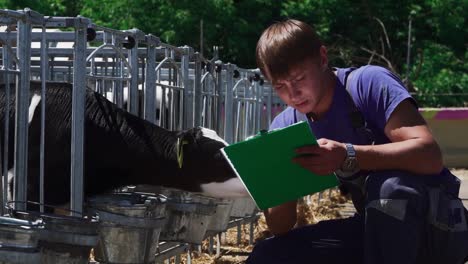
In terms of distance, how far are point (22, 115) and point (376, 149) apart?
82.1 inches

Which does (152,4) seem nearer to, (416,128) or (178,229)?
(178,229)

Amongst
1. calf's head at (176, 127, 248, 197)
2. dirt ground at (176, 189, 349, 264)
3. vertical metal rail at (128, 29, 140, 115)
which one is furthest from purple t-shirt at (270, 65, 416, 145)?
dirt ground at (176, 189, 349, 264)

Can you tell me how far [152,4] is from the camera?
2580 centimetres

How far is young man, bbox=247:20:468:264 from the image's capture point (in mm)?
3633

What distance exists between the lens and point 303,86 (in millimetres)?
3744

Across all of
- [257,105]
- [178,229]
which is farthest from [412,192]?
[257,105]

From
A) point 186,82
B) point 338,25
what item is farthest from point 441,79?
point 186,82

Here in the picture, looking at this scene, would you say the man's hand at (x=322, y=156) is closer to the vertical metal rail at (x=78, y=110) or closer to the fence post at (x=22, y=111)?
the fence post at (x=22, y=111)

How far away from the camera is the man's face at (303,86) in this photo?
3705 mm

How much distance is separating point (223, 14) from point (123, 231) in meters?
20.0

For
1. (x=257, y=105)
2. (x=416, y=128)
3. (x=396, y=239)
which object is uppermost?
(x=416, y=128)

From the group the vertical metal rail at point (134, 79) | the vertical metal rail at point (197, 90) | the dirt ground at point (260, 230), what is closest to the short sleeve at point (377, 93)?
the vertical metal rail at point (134, 79)

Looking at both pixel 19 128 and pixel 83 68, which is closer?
pixel 19 128

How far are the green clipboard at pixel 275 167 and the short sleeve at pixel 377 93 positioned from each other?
0.27 m
